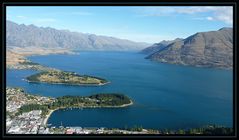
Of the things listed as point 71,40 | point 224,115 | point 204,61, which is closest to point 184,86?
point 224,115

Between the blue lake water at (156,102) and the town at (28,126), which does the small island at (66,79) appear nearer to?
the blue lake water at (156,102)

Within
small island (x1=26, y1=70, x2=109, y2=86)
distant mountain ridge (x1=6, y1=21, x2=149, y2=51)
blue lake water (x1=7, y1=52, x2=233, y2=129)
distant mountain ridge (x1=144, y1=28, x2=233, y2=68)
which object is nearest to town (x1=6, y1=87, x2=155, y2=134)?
blue lake water (x1=7, y1=52, x2=233, y2=129)

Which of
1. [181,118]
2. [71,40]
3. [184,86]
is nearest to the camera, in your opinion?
[181,118]

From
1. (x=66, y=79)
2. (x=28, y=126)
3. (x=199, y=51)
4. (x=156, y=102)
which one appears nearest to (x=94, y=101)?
(x=156, y=102)

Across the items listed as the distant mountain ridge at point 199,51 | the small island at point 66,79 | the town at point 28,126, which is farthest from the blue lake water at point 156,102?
the distant mountain ridge at point 199,51

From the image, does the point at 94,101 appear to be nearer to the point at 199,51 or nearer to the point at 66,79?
the point at 66,79

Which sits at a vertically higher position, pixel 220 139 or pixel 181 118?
pixel 220 139
